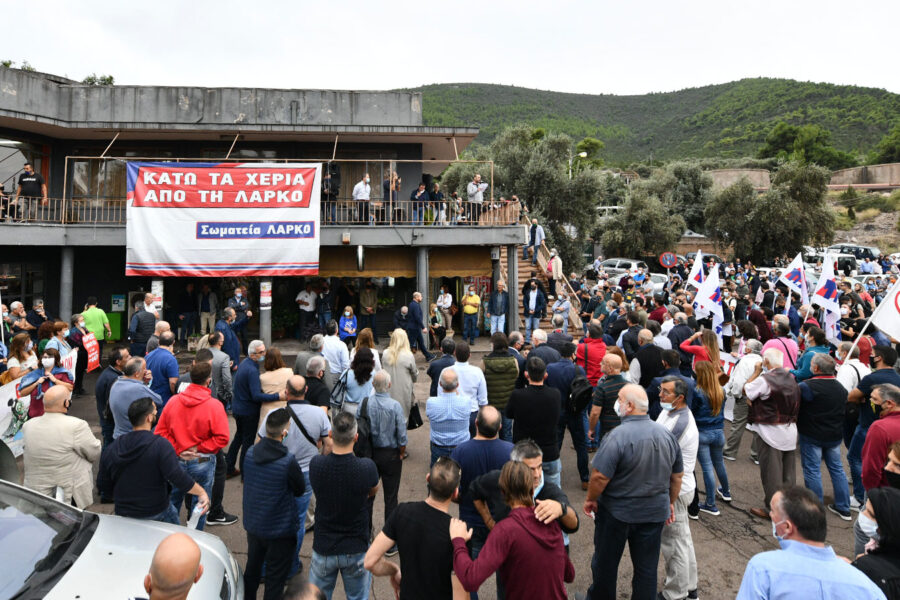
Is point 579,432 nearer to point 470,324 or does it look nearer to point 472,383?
point 472,383

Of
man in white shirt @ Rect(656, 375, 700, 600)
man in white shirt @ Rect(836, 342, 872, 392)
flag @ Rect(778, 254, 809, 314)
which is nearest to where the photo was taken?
man in white shirt @ Rect(656, 375, 700, 600)

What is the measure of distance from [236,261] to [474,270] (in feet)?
22.4

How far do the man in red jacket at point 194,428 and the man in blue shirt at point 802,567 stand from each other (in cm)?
429

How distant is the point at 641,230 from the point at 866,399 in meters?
30.1

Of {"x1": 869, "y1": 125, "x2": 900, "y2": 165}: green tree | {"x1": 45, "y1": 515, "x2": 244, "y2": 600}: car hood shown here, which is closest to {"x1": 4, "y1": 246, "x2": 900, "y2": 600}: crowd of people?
{"x1": 45, "y1": 515, "x2": 244, "y2": 600}: car hood

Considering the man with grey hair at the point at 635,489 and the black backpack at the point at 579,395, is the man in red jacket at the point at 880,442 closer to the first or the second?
the man with grey hair at the point at 635,489

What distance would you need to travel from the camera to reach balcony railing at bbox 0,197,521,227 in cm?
1530

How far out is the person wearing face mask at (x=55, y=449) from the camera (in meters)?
4.64

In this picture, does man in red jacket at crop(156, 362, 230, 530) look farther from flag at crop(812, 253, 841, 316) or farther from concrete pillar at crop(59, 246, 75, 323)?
concrete pillar at crop(59, 246, 75, 323)

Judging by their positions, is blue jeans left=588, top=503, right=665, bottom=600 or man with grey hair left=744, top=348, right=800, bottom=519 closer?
blue jeans left=588, top=503, right=665, bottom=600

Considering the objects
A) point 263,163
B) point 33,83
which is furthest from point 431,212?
point 33,83

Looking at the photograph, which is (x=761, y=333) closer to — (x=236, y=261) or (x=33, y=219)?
(x=236, y=261)

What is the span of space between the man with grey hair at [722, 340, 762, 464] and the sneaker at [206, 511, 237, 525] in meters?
6.08

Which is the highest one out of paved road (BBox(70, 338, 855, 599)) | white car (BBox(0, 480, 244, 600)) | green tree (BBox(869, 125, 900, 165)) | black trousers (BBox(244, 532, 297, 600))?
green tree (BBox(869, 125, 900, 165))
